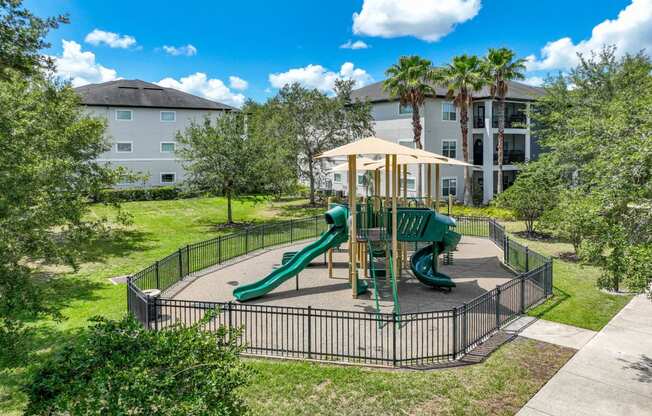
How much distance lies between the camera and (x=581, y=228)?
1009cm

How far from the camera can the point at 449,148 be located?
3978 centimetres

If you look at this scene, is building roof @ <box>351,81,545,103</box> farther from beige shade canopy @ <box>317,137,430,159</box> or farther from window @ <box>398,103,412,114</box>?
beige shade canopy @ <box>317,137,430,159</box>

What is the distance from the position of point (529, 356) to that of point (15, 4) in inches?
516

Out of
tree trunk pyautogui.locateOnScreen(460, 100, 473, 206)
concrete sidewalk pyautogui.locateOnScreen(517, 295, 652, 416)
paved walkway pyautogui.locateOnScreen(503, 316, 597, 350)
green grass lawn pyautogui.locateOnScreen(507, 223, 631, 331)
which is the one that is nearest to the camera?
concrete sidewalk pyautogui.locateOnScreen(517, 295, 652, 416)

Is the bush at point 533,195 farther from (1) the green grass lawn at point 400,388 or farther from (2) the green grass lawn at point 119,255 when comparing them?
(1) the green grass lawn at point 400,388

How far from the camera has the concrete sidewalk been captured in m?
7.98

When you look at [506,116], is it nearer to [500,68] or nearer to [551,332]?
[500,68]

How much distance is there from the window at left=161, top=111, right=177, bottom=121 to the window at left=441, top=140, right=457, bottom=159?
2623 cm

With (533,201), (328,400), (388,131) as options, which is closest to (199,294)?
(328,400)

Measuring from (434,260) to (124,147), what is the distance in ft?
122

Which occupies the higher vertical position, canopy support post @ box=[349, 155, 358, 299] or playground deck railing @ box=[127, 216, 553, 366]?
canopy support post @ box=[349, 155, 358, 299]

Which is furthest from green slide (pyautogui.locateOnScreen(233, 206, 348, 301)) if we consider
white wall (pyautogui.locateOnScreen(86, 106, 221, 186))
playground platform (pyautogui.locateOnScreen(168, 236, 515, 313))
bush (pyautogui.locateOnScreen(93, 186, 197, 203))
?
white wall (pyautogui.locateOnScreen(86, 106, 221, 186))

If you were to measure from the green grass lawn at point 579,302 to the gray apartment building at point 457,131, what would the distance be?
71.3 ft

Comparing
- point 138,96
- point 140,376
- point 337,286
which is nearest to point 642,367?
point 337,286
